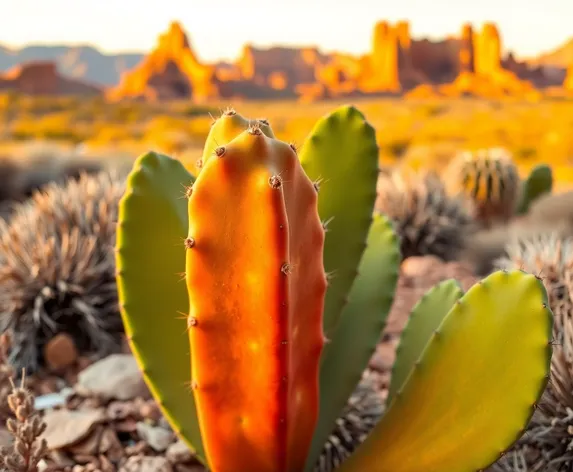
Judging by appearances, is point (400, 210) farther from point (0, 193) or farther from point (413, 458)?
point (0, 193)

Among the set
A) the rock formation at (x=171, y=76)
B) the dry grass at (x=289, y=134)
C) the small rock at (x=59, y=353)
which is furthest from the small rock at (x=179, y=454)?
the rock formation at (x=171, y=76)

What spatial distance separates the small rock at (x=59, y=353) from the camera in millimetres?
3648

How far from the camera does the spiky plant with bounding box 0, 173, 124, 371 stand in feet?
12.5

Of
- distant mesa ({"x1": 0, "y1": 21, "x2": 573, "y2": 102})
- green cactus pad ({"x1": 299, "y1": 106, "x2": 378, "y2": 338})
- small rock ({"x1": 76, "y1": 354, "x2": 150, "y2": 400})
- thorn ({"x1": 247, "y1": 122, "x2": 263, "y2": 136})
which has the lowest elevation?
small rock ({"x1": 76, "y1": 354, "x2": 150, "y2": 400})

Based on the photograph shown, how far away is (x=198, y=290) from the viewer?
1.84 m

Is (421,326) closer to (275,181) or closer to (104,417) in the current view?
(275,181)

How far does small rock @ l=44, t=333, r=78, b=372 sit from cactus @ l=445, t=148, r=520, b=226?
501 centimetres

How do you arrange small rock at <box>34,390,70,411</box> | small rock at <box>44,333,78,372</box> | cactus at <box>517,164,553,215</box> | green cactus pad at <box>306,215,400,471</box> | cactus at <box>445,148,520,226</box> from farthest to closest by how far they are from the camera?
cactus at <box>517,164,553,215</box> → cactus at <box>445,148,520,226</box> → small rock at <box>44,333,78,372</box> → small rock at <box>34,390,70,411</box> → green cactus pad at <box>306,215,400,471</box>

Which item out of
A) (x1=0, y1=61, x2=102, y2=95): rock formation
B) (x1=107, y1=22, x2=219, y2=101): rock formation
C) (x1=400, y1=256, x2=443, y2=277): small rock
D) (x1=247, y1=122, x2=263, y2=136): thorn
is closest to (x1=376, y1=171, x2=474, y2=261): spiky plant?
(x1=400, y1=256, x2=443, y2=277): small rock

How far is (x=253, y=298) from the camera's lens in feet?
5.98

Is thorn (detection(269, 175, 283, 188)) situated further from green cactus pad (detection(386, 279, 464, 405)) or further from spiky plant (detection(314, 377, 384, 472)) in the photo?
spiky plant (detection(314, 377, 384, 472))

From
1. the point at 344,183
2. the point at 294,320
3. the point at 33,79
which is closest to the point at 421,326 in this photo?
the point at 344,183

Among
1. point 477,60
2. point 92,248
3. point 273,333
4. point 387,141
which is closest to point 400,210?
point 92,248

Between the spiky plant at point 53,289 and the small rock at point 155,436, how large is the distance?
1072 millimetres
